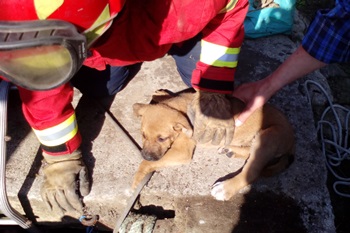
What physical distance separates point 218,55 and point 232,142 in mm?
592

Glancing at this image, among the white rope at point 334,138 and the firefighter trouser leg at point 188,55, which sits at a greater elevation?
the firefighter trouser leg at point 188,55

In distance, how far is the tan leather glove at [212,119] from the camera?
98.2 inches

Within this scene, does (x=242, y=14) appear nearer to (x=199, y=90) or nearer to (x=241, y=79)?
(x=199, y=90)

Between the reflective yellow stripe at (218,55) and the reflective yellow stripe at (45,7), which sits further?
the reflective yellow stripe at (218,55)

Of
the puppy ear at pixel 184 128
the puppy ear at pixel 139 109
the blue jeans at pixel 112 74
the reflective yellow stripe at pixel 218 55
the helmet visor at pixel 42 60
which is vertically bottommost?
the puppy ear at pixel 184 128

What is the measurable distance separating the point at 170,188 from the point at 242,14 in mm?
1142

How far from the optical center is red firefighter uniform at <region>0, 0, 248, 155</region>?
1930 millimetres

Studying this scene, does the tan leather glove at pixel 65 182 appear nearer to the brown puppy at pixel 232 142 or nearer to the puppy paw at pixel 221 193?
the brown puppy at pixel 232 142

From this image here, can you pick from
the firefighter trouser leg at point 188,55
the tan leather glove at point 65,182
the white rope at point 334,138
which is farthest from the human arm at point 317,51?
the tan leather glove at point 65,182

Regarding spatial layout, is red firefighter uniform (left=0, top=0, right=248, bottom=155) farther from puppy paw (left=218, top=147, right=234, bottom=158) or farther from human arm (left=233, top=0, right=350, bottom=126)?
puppy paw (left=218, top=147, right=234, bottom=158)

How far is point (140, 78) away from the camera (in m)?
3.08

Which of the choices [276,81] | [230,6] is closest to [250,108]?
[276,81]

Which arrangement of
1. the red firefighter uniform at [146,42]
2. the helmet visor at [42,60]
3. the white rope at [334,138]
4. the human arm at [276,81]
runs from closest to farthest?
the helmet visor at [42,60] < the red firefighter uniform at [146,42] < the human arm at [276,81] < the white rope at [334,138]

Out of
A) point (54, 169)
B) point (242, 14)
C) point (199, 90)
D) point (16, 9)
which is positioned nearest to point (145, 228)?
point (54, 169)
